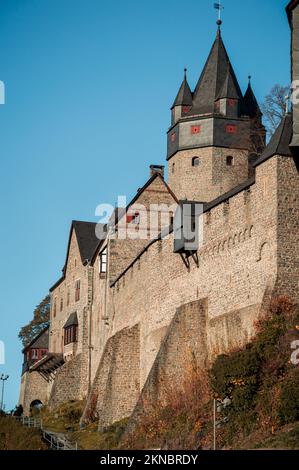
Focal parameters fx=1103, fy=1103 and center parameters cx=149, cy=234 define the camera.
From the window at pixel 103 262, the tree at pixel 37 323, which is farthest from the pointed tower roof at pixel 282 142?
the tree at pixel 37 323

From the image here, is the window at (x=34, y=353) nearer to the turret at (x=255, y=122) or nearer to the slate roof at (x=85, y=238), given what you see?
the slate roof at (x=85, y=238)

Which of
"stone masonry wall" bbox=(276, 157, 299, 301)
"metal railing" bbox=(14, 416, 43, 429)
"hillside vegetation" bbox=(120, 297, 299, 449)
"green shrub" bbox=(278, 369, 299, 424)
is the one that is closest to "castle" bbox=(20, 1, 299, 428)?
"stone masonry wall" bbox=(276, 157, 299, 301)

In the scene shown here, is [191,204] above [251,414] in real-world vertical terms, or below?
above

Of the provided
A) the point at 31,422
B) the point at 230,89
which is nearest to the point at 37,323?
the point at 230,89

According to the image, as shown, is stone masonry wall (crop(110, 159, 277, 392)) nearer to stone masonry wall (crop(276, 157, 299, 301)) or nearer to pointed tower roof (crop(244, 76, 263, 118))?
stone masonry wall (crop(276, 157, 299, 301))

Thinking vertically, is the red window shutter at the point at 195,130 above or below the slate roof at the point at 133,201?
above

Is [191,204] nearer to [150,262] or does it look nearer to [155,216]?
[150,262]

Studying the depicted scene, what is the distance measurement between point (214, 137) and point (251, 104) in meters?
3.79

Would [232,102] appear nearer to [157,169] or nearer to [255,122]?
[255,122]

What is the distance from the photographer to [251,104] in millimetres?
65500

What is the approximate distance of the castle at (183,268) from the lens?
34531 mm
